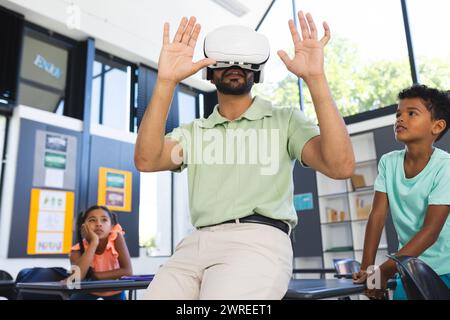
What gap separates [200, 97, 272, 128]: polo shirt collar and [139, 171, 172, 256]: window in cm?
515

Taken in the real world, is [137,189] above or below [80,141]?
below

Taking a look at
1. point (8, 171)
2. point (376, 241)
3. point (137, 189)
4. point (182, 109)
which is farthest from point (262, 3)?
point (376, 241)

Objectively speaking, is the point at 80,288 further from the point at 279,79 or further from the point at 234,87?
the point at 279,79

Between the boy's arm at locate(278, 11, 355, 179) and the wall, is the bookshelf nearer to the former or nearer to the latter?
the wall

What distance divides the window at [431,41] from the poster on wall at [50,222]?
4.83 metres

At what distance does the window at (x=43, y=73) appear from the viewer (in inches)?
209

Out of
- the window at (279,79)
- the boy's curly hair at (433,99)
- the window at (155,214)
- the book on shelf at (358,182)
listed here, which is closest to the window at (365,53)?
the window at (279,79)

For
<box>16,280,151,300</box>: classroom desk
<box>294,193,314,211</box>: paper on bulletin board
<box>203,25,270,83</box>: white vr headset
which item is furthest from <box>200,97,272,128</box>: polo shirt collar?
<box>294,193,314,211</box>: paper on bulletin board

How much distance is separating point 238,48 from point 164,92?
0.73ft

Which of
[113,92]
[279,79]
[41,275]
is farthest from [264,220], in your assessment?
[279,79]

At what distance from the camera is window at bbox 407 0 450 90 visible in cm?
523

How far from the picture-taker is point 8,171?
4.84 meters

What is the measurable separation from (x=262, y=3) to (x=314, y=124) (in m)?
6.57

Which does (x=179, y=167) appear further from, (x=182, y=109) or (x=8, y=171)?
(x=182, y=109)
